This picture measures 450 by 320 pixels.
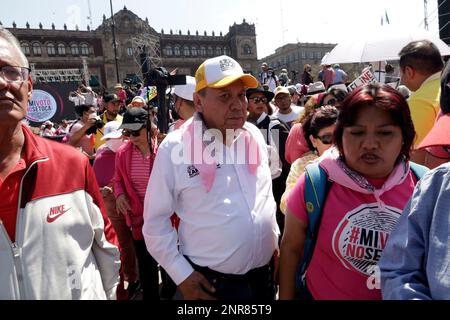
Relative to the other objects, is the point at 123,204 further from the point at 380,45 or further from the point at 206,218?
the point at 380,45

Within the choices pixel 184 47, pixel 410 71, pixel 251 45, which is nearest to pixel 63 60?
pixel 184 47

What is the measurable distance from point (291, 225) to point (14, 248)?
3.64 feet

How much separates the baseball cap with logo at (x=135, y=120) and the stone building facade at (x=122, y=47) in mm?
41258

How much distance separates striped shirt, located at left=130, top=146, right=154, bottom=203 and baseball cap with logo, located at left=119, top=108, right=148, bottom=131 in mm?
230

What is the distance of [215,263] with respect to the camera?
5.49 ft

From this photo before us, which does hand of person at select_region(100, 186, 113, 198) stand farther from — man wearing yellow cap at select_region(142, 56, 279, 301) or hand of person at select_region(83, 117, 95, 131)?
man wearing yellow cap at select_region(142, 56, 279, 301)

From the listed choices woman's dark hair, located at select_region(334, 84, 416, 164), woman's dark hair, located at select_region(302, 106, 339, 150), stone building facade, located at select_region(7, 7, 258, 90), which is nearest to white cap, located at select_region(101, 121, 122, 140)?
woman's dark hair, located at select_region(302, 106, 339, 150)

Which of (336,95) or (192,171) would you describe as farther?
(336,95)

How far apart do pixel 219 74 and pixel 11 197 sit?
1090 millimetres

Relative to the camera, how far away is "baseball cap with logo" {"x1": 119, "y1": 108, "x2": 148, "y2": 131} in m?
2.91

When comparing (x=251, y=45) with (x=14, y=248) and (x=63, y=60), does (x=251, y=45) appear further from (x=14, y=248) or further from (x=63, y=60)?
(x=14, y=248)

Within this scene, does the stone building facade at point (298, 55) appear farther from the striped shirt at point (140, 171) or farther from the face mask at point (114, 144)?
the striped shirt at point (140, 171)

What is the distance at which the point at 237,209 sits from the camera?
169 cm

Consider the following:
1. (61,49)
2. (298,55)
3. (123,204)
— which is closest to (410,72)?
(123,204)
